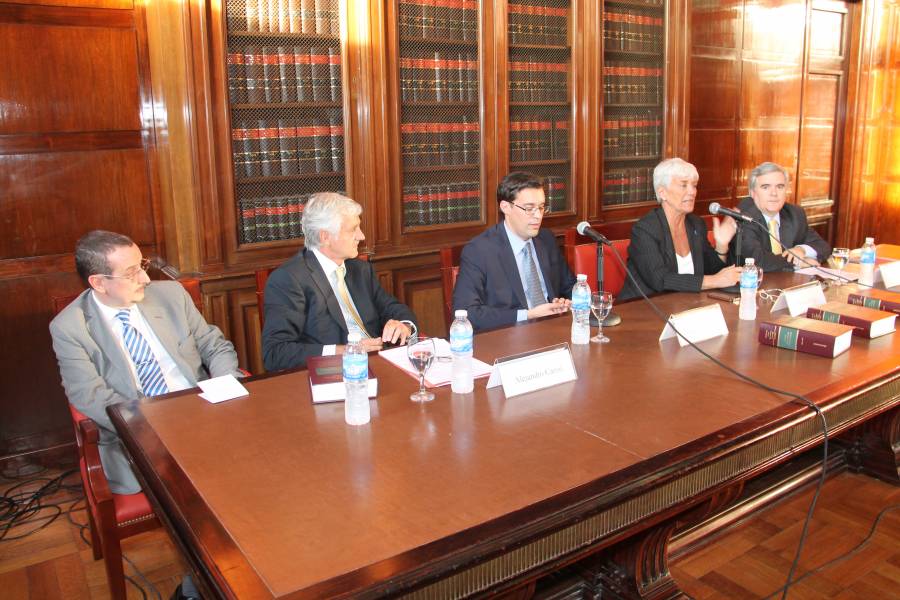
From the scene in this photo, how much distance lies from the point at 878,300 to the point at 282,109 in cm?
269

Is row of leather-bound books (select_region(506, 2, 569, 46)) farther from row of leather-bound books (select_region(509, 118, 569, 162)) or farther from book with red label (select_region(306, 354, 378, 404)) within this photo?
book with red label (select_region(306, 354, 378, 404))

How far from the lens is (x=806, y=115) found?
19.9 ft

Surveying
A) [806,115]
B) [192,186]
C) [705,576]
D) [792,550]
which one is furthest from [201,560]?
[806,115]

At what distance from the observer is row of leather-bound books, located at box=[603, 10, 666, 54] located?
4.72 m

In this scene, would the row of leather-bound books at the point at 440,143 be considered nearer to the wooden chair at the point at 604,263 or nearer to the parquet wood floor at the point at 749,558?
the wooden chair at the point at 604,263

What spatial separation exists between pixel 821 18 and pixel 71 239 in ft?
18.7

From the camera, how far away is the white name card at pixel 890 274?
3.06 m

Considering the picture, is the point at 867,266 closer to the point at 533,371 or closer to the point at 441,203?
the point at 533,371

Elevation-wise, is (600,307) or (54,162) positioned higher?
(54,162)

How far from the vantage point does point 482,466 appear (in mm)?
1501

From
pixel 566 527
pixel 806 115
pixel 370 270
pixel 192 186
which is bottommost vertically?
pixel 566 527

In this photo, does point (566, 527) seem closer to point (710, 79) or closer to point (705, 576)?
point (705, 576)

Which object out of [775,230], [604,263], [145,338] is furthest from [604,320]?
[775,230]

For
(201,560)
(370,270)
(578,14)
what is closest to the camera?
(201,560)
